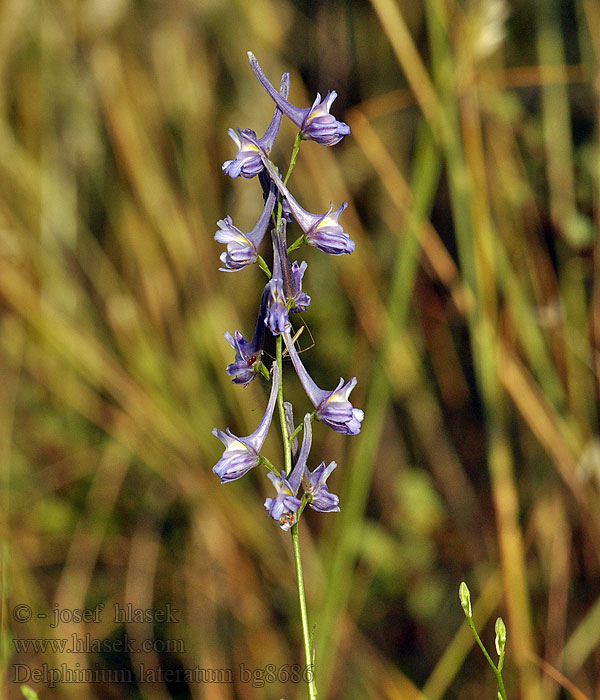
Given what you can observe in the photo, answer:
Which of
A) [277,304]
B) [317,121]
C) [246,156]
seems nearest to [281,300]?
[277,304]

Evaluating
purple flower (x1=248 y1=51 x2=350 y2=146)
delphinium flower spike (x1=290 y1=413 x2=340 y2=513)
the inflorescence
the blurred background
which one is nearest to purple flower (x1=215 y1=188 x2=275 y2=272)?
the inflorescence

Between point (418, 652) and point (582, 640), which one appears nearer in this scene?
point (582, 640)

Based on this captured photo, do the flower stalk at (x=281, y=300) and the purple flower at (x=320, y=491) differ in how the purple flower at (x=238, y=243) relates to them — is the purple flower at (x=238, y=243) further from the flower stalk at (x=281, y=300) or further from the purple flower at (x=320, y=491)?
the purple flower at (x=320, y=491)

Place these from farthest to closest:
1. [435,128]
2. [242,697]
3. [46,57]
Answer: [46,57], [242,697], [435,128]

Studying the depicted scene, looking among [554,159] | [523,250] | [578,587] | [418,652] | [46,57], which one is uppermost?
[46,57]

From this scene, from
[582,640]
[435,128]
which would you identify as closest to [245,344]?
[435,128]

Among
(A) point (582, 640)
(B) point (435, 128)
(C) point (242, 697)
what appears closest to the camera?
(B) point (435, 128)

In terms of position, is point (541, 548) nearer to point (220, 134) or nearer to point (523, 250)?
point (523, 250)

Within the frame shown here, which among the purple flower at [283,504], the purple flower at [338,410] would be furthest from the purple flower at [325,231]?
the purple flower at [283,504]
